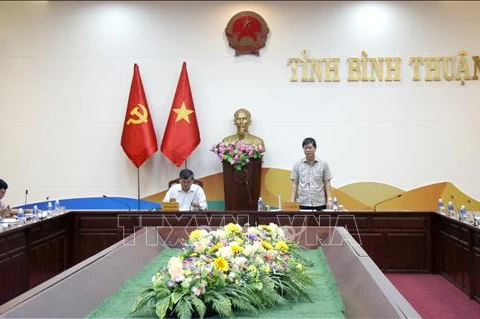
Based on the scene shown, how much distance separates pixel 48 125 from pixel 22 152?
0.55 m

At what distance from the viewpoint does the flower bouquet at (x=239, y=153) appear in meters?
6.55

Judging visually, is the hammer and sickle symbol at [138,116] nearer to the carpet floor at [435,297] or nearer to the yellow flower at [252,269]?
the carpet floor at [435,297]

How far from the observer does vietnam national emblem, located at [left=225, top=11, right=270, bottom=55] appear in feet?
23.4

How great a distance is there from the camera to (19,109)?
7.22 m

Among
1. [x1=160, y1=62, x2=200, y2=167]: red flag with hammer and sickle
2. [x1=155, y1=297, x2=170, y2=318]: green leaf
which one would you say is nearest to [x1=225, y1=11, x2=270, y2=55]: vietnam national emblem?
[x1=160, y1=62, x2=200, y2=167]: red flag with hammer and sickle

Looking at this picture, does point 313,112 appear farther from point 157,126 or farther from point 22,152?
point 22,152

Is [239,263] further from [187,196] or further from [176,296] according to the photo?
[187,196]

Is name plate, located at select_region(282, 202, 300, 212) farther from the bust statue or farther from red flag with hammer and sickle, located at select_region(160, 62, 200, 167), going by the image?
red flag with hammer and sickle, located at select_region(160, 62, 200, 167)

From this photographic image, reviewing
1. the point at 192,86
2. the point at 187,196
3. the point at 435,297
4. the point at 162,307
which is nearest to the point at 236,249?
the point at 162,307

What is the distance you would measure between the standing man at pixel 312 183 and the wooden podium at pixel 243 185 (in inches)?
A: 47.0

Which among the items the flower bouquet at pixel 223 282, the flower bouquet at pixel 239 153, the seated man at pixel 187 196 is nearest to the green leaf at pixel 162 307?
the flower bouquet at pixel 223 282

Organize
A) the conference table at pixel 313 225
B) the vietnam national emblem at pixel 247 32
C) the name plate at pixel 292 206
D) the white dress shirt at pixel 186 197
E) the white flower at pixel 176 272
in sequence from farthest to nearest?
the vietnam national emblem at pixel 247 32
the white dress shirt at pixel 186 197
the name plate at pixel 292 206
the conference table at pixel 313 225
the white flower at pixel 176 272

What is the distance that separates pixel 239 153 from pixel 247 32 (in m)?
1.85

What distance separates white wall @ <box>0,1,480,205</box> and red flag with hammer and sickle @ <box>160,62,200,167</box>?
0.25m
